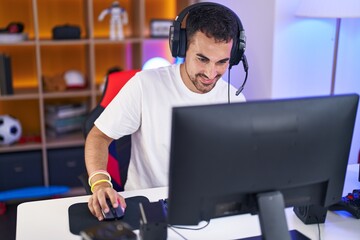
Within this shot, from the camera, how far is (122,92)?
1.66m

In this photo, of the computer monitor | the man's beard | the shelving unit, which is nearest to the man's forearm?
the man's beard

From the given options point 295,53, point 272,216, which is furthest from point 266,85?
point 272,216

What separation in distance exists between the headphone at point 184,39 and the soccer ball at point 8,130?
1.74 meters

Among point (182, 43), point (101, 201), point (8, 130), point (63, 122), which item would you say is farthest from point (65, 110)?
point (101, 201)

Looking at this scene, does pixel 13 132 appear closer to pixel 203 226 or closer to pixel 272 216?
pixel 203 226

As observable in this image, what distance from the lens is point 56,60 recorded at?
3.27m

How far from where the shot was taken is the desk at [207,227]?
120 centimetres

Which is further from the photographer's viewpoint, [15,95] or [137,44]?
[137,44]

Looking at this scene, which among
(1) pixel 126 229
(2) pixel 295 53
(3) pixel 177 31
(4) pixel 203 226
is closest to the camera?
(1) pixel 126 229

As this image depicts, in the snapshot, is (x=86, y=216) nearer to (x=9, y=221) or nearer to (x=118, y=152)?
(x=118, y=152)

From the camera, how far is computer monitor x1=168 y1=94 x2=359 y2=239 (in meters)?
0.92

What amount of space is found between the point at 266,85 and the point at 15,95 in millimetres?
1623

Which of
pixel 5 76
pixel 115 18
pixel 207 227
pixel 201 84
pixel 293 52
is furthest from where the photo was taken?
pixel 115 18

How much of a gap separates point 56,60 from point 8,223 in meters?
1.21
